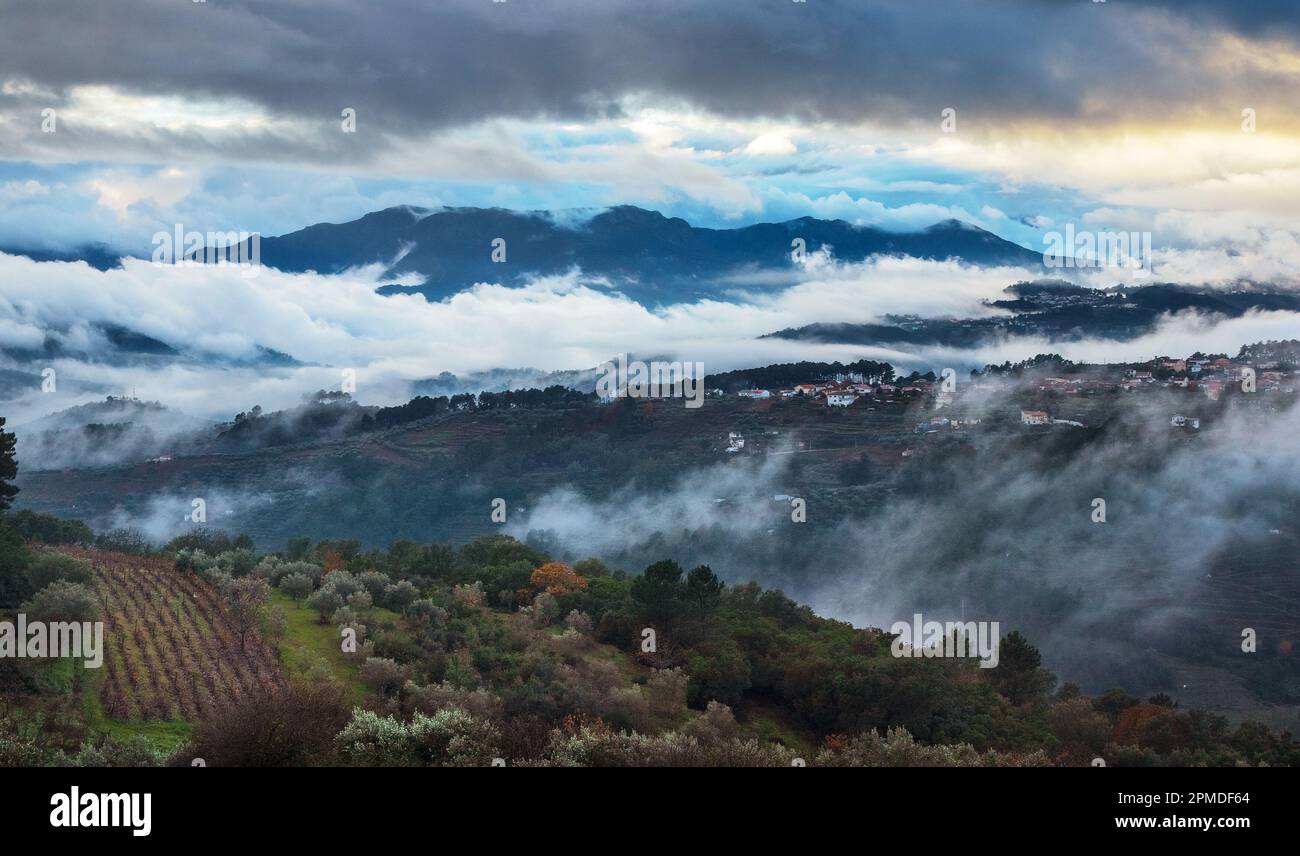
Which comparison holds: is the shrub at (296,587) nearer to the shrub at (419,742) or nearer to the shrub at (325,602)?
the shrub at (325,602)

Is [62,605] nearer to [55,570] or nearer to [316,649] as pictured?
[55,570]

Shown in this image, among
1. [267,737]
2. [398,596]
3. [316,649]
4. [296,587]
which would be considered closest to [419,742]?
[267,737]

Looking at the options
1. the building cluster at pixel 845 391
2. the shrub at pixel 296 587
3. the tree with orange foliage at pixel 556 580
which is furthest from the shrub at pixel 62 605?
the building cluster at pixel 845 391

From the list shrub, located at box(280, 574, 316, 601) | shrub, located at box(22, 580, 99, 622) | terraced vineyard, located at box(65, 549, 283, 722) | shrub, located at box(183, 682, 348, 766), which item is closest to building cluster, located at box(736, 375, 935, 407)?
shrub, located at box(280, 574, 316, 601)

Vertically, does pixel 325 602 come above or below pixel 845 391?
below

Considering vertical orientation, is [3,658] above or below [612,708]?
above
